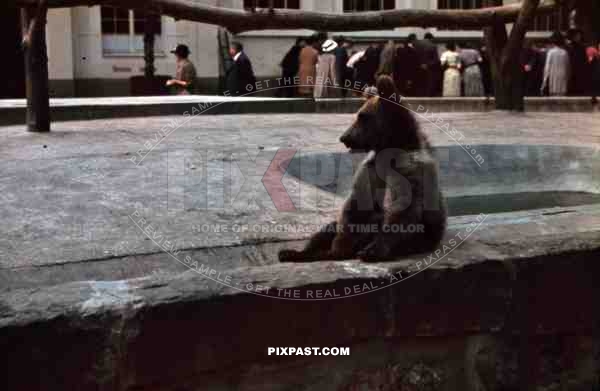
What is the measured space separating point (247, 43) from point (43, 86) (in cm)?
1279

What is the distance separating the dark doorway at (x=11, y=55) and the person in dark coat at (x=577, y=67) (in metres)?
14.3

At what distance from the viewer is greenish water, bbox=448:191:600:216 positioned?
24.2 ft

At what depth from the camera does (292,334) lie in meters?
3.15

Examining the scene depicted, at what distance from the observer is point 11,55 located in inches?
778

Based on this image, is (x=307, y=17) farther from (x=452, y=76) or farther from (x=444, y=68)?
(x=444, y=68)

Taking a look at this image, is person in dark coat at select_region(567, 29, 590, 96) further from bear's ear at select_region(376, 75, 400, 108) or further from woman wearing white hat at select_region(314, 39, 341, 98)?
bear's ear at select_region(376, 75, 400, 108)

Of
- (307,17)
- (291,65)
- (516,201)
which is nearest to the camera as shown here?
(307,17)

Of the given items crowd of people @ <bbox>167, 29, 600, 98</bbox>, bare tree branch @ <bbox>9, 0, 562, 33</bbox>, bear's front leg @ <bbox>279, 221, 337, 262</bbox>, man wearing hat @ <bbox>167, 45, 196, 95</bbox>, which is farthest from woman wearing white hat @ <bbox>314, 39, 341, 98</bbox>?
bear's front leg @ <bbox>279, 221, 337, 262</bbox>

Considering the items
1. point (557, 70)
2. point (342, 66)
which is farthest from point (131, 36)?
point (557, 70)

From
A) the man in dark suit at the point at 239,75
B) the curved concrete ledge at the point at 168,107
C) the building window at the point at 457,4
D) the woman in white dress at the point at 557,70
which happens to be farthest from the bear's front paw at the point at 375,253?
the building window at the point at 457,4

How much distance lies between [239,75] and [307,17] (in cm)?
1285

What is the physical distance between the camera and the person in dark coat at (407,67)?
60.3ft

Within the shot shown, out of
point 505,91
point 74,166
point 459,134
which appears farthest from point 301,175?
point 505,91

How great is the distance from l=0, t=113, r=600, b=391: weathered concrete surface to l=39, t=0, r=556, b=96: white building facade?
14758 mm
